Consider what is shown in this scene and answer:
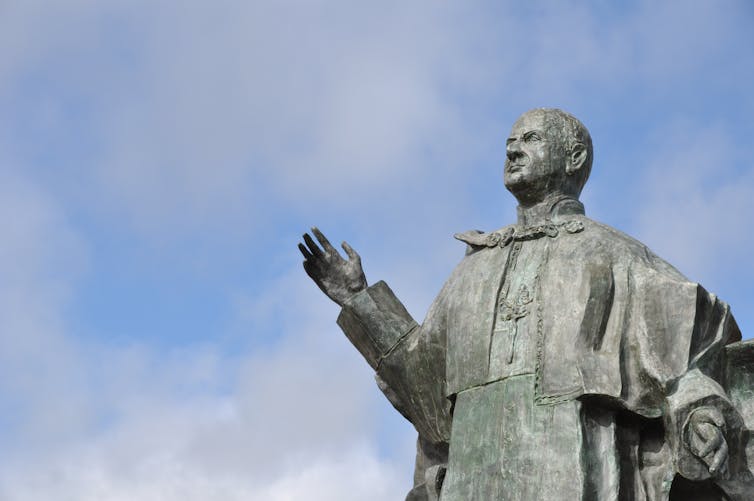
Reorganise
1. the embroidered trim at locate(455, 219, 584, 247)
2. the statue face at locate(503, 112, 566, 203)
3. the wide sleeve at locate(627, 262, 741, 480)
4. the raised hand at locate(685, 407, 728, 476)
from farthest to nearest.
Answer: the statue face at locate(503, 112, 566, 203), the embroidered trim at locate(455, 219, 584, 247), the wide sleeve at locate(627, 262, 741, 480), the raised hand at locate(685, 407, 728, 476)

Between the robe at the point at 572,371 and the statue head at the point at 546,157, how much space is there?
0.29m

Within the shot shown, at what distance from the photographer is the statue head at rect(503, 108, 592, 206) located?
13773 millimetres

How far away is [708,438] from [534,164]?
2.95 m

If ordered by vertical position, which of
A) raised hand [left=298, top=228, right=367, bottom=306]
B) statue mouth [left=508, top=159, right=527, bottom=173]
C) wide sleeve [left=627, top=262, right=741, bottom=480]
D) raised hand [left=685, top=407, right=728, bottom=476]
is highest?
statue mouth [left=508, top=159, right=527, bottom=173]

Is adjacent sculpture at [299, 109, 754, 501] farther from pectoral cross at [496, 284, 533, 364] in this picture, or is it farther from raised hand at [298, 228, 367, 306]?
raised hand at [298, 228, 367, 306]

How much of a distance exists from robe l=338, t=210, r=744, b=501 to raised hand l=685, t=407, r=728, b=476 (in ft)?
0.20

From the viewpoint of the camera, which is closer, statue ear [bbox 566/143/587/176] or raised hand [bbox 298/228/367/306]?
statue ear [bbox 566/143/587/176]

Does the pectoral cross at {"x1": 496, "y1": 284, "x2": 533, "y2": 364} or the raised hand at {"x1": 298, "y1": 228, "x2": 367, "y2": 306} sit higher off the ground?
the raised hand at {"x1": 298, "y1": 228, "x2": 367, "y2": 306}

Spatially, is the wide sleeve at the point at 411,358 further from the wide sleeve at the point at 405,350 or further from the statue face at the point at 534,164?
the statue face at the point at 534,164

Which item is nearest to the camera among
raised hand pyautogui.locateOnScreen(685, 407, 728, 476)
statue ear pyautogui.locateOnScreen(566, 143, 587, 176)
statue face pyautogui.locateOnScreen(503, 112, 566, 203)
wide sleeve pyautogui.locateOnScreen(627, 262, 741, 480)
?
raised hand pyautogui.locateOnScreen(685, 407, 728, 476)

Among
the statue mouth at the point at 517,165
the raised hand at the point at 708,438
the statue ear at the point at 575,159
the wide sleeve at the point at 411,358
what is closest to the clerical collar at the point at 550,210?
the statue ear at the point at 575,159

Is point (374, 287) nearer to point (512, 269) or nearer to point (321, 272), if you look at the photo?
point (321, 272)

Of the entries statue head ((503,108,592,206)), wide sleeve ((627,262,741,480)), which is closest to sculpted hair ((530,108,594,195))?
statue head ((503,108,592,206))

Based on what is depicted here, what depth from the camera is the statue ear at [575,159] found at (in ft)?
45.5
